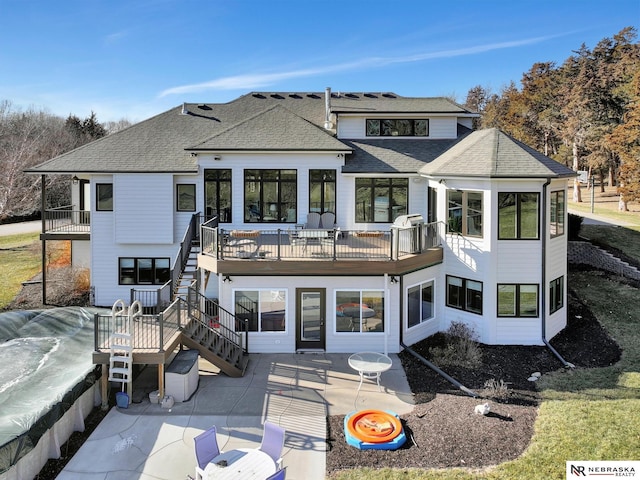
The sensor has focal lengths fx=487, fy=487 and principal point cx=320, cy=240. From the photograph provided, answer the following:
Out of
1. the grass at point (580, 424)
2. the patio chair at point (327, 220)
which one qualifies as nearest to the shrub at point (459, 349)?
the grass at point (580, 424)

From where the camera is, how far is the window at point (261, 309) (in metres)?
15.4

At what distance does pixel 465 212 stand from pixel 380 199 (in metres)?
3.91

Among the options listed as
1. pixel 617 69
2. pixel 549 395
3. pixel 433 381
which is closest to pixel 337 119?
pixel 433 381

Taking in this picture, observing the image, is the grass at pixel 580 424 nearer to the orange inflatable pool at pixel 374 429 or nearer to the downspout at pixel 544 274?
the orange inflatable pool at pixel 374 429

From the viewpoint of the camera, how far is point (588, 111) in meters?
46.2

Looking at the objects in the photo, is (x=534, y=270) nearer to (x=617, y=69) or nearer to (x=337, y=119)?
(x=337, y=119)

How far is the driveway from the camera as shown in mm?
9477

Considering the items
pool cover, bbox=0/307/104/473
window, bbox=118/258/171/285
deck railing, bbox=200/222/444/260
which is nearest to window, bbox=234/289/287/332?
deck railing, bbox=200/222/444/260

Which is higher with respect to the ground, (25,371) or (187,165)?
(187,165)

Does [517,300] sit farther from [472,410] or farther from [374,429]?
[374,429]

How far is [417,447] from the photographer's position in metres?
9.95

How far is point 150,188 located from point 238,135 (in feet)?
13.3

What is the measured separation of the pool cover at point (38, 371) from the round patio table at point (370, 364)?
21.4 feet

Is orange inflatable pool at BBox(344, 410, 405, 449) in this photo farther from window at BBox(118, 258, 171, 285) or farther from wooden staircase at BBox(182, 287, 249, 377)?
window at BBox(118, 258, 171, 285)
